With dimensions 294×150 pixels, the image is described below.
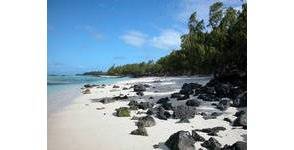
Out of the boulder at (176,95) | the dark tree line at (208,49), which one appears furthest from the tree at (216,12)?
the boulder at (176,95)

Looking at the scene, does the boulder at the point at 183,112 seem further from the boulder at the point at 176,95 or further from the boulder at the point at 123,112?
the boulder at the point at 123,112

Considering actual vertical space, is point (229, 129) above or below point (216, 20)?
below

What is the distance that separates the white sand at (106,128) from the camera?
308 centimetres

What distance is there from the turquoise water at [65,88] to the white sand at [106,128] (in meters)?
0.05

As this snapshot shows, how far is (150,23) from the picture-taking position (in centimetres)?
318

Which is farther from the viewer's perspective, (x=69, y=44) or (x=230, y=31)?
(x=69, y=44)

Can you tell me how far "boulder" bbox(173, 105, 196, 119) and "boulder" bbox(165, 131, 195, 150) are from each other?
13 cm

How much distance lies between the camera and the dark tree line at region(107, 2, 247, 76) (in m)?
3.08

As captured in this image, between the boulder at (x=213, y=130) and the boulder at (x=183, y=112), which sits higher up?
the boulder at (x=183, y=112)
